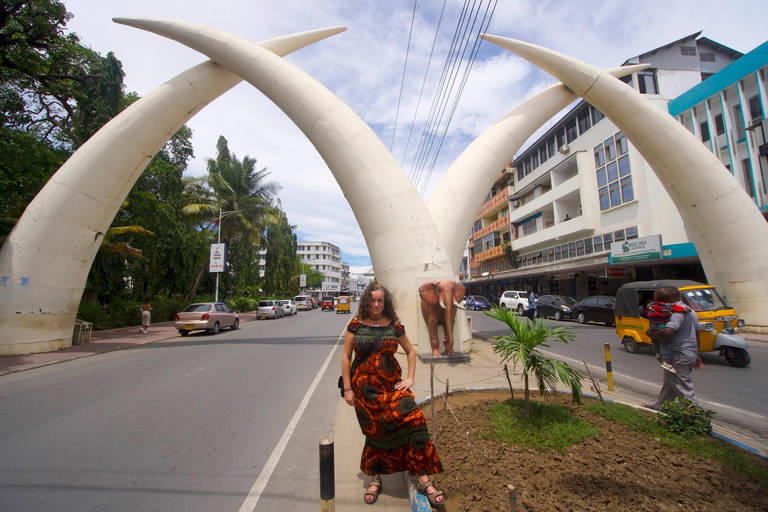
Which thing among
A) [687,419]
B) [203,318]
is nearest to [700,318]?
[687,419]

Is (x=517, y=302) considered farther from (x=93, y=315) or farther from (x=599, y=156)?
(x=93, y=315)

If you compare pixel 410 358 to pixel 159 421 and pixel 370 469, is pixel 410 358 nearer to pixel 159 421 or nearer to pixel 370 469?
pixel 370 469

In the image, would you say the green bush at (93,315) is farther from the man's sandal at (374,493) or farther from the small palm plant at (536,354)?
the small palm plant at (536,354)

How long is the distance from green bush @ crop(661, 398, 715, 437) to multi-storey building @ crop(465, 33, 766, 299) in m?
19.2

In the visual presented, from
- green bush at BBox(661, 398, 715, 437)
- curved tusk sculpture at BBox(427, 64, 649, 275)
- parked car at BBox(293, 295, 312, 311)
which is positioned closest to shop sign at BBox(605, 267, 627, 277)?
curved tusk sculpture at BBox(427, 64, 649, 275)

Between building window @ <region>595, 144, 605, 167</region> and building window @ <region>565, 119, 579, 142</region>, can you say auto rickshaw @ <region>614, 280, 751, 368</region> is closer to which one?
building window @ <region>595, 144, 605, 167</region>

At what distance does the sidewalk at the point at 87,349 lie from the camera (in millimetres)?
10062

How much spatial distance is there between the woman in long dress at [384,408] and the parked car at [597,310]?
17077 millimetres

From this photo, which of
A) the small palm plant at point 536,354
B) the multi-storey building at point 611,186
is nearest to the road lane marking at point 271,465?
the small palm plant at point 536,354

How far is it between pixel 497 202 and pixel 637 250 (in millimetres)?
23282

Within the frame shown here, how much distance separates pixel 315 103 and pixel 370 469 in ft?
39.3

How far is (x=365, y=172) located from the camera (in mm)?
11547

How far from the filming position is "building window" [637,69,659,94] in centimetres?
2369

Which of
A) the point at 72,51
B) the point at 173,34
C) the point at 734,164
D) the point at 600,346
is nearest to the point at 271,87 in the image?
the point at 173,34
